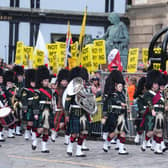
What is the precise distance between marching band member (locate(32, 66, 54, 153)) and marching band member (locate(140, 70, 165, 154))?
6.30ft

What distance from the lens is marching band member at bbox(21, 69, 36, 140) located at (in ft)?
64.1

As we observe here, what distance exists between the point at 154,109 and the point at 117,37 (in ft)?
67.1

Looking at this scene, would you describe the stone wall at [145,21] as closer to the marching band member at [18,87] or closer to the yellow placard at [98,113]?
the marching band member at [18,87]

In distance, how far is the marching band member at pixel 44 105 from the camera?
17.7 m

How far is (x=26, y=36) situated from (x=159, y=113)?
966 inches

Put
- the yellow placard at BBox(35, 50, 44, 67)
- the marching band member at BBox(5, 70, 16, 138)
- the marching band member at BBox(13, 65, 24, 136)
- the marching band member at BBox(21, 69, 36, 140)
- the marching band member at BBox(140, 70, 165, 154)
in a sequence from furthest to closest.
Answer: the yellow placard at BBox(35, 50, 44, 67) < the marching band member at BBox(13, 65, 24, 136) < the marching band member at BBox(5, 70, 16, 138) < the marching band member at BBox(21, 69, 36, 140) < the marching band member at BBox(140, 70, 165, 154)

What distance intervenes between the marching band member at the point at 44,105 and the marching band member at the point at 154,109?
1.92 meters

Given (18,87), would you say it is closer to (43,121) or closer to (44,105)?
(44,105)

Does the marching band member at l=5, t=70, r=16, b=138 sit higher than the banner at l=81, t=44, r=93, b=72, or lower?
lower

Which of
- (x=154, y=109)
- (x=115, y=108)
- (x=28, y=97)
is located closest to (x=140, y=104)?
(x=154, y=109)

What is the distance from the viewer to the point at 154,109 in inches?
694

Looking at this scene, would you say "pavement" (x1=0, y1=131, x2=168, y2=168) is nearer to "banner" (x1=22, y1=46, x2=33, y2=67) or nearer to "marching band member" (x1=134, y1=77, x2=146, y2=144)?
"marching band member" (x1=134, y1=77, x2=146, y2=144)

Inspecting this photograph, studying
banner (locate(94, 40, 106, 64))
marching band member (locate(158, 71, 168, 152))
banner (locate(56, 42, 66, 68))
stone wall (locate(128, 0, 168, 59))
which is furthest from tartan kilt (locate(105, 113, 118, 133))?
stone wall (locate(128, 0, 168, 59))

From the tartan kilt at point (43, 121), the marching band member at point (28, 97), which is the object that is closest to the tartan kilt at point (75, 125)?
the tartan kilt at point (43, 121)
